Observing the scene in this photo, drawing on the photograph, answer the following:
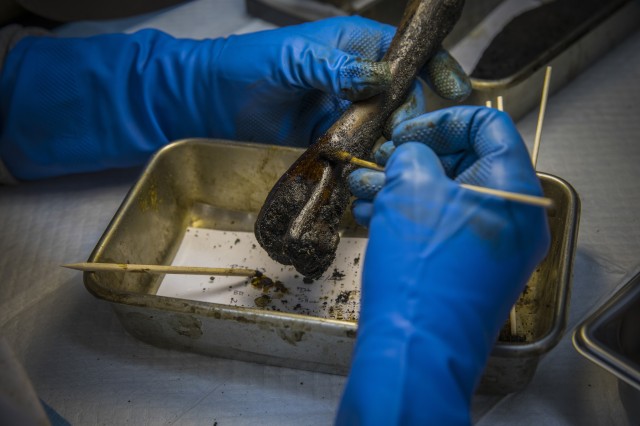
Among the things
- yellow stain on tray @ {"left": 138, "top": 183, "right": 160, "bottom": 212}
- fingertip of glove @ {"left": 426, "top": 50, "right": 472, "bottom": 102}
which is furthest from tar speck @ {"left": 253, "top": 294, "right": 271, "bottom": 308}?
fingertip of glove @ {"left": 426, "top": 50, "right": 472, "bottom": 102}

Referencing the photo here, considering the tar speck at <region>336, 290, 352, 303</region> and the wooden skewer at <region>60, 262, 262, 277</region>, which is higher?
the wooden skewer at <region>60, 262, 262, 277</region>

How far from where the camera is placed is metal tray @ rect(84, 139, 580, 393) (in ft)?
3.44

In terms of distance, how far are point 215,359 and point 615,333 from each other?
0.78m

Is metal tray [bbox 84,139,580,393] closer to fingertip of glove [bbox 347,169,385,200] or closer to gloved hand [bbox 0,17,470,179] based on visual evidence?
gloved hand [bbox 0,17,470,179]

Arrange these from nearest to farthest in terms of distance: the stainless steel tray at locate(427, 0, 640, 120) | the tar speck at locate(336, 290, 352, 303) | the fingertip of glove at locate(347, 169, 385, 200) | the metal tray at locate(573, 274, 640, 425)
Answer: the metal tray at locate(573, 274, 640, 425), the fingertip of glove at locate(347, 169, 385, 200), the tar speck at locate(336, 290, 352, 303), the stainless steel tray at locate(427, 0, 640, 120)

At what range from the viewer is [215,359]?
1.24 meters

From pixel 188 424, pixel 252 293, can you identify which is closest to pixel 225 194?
pixel 252 293

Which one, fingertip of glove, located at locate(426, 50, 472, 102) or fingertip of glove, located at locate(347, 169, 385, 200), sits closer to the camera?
fingertip of glove, located at locate(347, 169, 385, 200)

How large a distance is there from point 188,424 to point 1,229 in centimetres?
82

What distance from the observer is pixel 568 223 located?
114 centimetres

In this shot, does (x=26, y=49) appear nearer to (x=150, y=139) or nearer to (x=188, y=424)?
(x=150, y=139)

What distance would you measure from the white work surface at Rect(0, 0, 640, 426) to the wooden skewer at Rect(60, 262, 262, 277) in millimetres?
187

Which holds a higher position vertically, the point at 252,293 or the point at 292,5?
the point at 292,5

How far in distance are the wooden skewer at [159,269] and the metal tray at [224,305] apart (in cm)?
3
